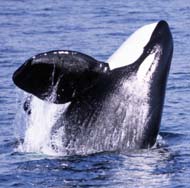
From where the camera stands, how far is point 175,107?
76.6ft

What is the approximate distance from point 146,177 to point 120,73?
2.85m

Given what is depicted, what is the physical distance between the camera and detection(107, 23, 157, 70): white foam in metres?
18.9

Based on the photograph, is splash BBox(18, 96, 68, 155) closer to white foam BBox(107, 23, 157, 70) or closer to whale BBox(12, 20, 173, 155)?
whale BBox(12, 20, 173, 155)

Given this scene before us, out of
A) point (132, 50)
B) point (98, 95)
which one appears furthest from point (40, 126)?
point (132, 50)

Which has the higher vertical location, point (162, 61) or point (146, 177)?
point (162, 61)

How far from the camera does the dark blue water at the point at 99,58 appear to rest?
16484 mm

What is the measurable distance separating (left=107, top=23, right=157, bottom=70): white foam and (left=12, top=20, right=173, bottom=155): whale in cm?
2

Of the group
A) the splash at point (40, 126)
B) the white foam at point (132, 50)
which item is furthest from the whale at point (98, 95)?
the splash at point (40, 126)

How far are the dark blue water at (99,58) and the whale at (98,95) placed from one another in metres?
0.46

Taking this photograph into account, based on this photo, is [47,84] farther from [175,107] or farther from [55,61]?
[175,107]

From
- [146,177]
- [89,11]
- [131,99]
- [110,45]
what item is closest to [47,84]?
[131,99]

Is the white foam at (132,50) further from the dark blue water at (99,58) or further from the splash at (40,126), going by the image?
the dark blue water at (99,58)

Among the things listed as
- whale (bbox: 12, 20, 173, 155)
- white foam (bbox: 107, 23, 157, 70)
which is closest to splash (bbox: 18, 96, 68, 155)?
whale (bbox: 12, 20, 173, 155)

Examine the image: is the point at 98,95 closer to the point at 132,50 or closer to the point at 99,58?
the point at 132,50
